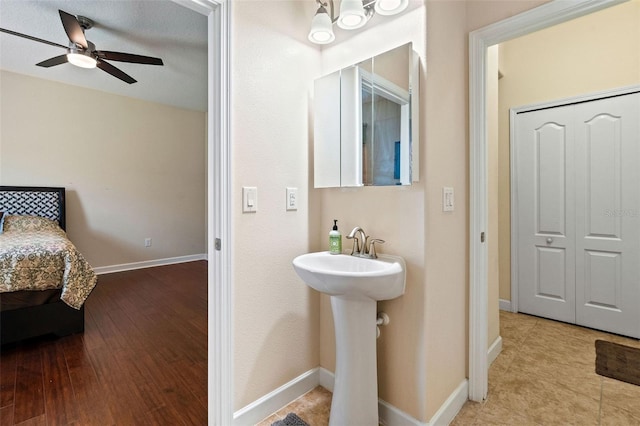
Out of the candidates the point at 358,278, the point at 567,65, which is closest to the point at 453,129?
the point at 358,278

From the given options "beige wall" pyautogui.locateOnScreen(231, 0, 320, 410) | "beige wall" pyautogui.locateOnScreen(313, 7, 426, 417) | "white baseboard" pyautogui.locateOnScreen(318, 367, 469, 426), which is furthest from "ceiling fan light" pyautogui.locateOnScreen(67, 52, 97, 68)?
"white baseboard" pyautogui.locateOnScreen(318, 367, 469, 426)

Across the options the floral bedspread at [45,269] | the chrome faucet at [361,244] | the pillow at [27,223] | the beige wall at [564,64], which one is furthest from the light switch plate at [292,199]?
the pillow at [27,223]

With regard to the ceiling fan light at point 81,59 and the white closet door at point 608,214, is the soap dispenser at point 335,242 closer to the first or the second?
the white closet door at point 608,214

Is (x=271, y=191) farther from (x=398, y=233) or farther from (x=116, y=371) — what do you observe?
(x=116, y=371)

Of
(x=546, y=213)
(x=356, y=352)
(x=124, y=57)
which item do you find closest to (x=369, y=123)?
(x=356, y=352)

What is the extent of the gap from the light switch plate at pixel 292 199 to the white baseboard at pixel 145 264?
408 cm

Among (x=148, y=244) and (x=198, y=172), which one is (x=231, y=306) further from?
(x=198, y=172)

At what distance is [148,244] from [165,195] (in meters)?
0.84

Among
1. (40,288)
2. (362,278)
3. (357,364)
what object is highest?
(362,278)

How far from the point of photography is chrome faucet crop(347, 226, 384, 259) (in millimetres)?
1465

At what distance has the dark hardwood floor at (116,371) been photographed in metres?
1.56

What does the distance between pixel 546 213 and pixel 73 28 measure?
4.29m

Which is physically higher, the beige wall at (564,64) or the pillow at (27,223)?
the beige wall at (564,64)

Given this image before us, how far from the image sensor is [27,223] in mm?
3430
